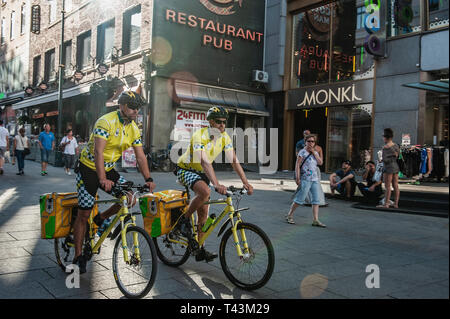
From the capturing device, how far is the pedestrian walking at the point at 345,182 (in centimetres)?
1091

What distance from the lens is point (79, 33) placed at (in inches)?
984

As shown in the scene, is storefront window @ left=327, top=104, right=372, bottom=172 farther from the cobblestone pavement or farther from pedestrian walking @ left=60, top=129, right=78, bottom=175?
pedestrian walking @ left=60, top=129, right=78, bottom=175

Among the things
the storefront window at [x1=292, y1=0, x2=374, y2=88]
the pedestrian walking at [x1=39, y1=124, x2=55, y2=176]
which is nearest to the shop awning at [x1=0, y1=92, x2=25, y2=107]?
the pedestrian walking at [x1=39, y1=124, x2=55, y2=176]

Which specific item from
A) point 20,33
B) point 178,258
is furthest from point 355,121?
point 20,33

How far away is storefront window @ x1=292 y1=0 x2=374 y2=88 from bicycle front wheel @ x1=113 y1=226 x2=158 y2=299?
15.3 m

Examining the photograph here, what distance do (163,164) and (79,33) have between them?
11.8 m

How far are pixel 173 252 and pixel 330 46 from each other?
16790mm

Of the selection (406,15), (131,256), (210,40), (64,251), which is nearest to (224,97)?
(210,40)

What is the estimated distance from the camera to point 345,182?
36.1 feet

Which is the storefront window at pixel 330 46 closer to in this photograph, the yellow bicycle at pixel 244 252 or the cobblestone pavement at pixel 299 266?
the cobblestone pavement at pixel 299 266

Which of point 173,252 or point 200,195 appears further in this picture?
point 173,252

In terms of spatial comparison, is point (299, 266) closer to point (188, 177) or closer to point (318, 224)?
point (188, 177)
